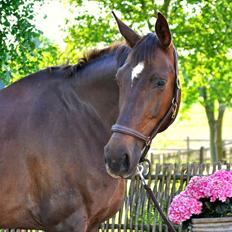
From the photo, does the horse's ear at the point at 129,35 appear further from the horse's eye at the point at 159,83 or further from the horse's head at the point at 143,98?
the horse's eye at the point at 159,83

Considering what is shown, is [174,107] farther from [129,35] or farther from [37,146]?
[37,146]

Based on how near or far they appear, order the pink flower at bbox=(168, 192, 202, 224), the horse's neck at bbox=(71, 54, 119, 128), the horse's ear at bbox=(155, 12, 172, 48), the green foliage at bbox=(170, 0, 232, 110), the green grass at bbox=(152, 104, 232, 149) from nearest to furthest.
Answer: the horse's ear at bbox=(155, 12, 172, 48)
the horse's neck at bbox=(71, 54, 119, 128)
the pink flower at bbox=(168, 192, 202, 224)
the green foliage at bbox=(170, 0, 232, 110)
the green grass at bbox=(152, 104, 232, 149)

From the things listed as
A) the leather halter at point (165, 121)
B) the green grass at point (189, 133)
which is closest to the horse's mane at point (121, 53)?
the leather halter at point (165, 121)

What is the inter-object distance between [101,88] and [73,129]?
1.20 feet

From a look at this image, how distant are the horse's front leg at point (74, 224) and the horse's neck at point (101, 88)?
0.67m

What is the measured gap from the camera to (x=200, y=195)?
12.9 ft

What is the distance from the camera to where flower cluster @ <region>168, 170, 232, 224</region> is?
3.83 meters

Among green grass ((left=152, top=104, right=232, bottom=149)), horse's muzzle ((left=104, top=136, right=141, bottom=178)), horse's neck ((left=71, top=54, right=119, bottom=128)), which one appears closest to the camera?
horse's muzzle ((left=104, top=136, right=141, bottom=178))

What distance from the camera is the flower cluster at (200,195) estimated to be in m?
3.83

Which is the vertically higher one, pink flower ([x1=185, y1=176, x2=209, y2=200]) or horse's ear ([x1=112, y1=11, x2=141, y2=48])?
horse's ear ([x1=112, y1=11, x2=141, y2=48])

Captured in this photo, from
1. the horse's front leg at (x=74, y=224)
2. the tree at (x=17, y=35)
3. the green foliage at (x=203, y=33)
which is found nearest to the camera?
the horse's front leg at (x=74, y=224)

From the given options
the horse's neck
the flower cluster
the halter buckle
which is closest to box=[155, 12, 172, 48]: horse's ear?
the halter buckle

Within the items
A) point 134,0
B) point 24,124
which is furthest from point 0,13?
point 134,0

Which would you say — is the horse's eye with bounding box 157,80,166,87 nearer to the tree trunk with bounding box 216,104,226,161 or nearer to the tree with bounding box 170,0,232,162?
the tree with bounding box 170,0,232,162
